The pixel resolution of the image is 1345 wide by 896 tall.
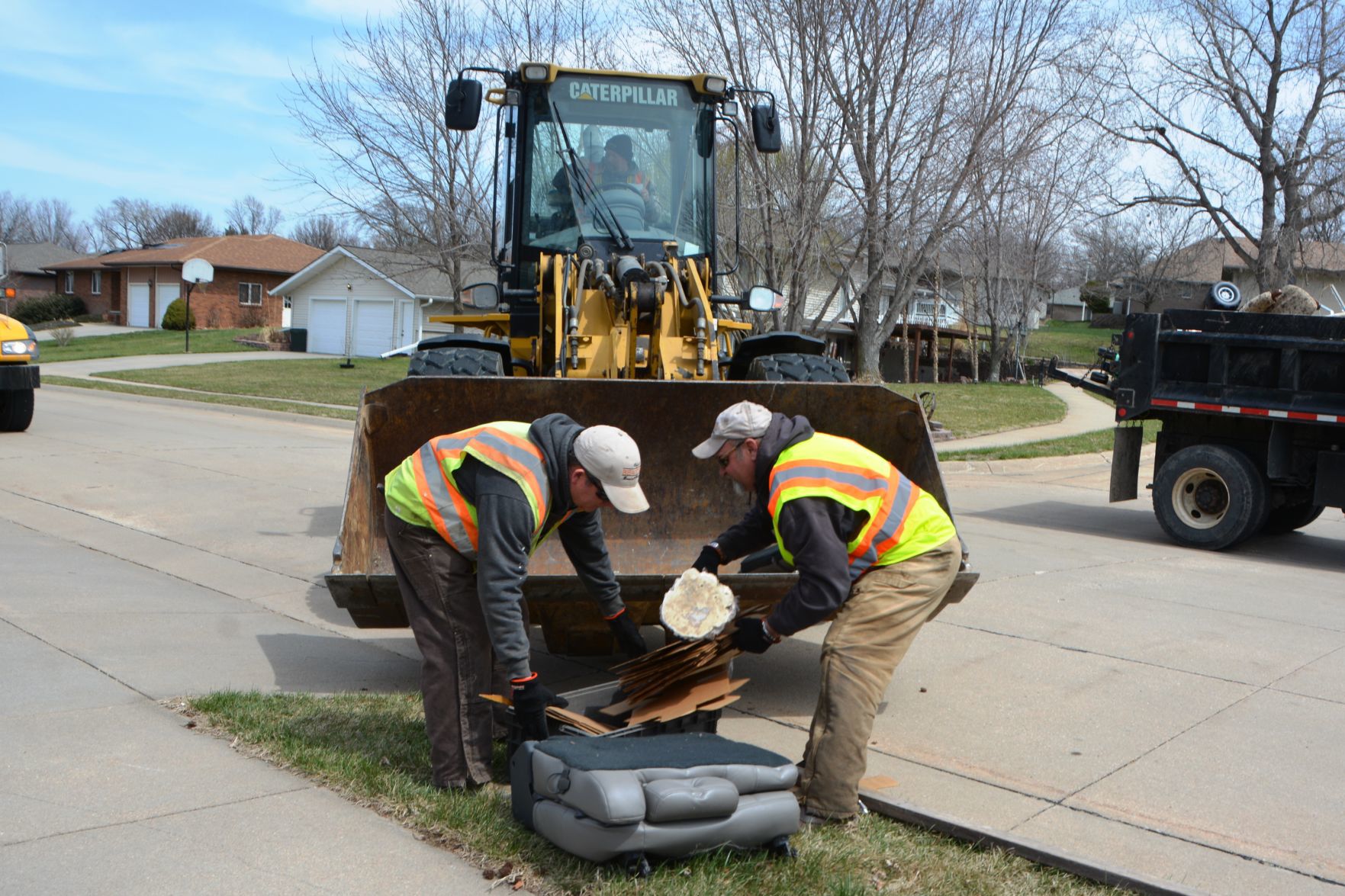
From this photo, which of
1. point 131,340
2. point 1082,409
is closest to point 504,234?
point 1082,409

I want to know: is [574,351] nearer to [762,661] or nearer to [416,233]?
[762,661]

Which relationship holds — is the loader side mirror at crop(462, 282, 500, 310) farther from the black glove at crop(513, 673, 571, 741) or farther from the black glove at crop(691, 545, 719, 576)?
the black glove at crop(513, 673, 571, 741)

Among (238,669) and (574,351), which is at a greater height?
(574,351)

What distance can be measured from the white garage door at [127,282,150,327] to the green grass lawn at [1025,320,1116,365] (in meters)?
38.1

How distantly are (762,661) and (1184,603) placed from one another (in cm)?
331

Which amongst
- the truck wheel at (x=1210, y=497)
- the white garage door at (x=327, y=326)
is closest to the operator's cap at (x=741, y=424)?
the truck wheel at (x=1210, y=497)

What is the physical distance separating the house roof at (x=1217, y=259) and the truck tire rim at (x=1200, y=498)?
76.9 ft

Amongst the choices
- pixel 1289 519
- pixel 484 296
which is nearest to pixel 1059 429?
pixel 1289 519

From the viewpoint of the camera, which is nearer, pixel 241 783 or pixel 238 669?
pixel 241 783

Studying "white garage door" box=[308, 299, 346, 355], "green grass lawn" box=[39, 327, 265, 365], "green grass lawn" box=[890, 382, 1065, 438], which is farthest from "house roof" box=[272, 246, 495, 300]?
"green grass lawn" box=[890, 382, 1065, 438]

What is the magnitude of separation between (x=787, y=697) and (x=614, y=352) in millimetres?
2538

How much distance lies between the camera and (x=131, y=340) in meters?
42.2

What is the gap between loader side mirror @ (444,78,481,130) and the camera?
7750 mm

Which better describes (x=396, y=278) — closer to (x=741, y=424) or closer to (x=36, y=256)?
(x=741, y=424)
